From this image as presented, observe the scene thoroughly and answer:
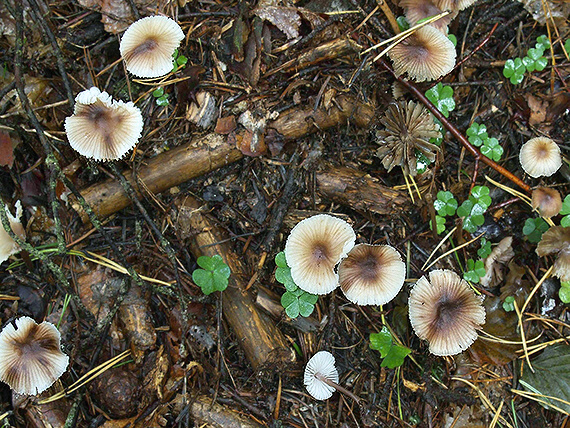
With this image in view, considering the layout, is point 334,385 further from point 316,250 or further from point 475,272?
point 475,272

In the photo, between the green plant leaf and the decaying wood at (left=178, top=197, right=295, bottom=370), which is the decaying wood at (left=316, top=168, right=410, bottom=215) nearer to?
the decaying wood at (left=178, top=197, right=295, bottom=370)

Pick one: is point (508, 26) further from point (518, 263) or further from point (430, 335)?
point (430, 335)

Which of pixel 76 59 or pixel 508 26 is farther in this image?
pixel 508 26

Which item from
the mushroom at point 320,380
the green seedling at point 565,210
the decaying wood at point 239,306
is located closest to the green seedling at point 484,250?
the green seedling at point 565,210

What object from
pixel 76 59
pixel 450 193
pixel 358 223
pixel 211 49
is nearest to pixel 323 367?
pixel 358 223

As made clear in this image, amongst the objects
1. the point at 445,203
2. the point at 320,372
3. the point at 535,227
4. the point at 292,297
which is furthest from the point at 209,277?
the point at 535,227

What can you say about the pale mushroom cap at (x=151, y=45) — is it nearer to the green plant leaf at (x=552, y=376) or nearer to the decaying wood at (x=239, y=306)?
the decaying wood at (x=239, y=306)
